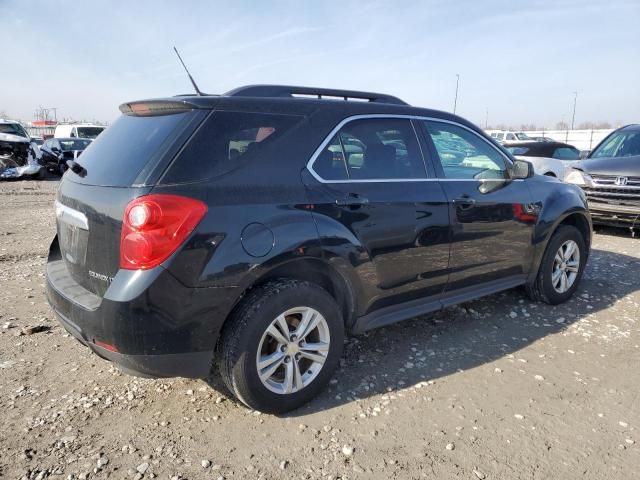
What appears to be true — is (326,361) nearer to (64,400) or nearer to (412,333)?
(412,333)

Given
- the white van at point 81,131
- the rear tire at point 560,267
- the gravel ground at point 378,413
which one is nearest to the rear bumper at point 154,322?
the gravel ground at point 378,413

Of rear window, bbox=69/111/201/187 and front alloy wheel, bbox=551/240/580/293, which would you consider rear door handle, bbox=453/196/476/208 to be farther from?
rear window, bbox=69/111/201/187

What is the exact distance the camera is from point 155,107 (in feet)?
9.26

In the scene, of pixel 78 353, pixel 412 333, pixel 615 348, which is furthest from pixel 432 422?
pixel 78 353

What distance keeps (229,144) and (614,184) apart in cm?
700

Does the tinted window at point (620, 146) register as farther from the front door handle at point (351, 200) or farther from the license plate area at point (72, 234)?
the license plate area at point (72, 234)

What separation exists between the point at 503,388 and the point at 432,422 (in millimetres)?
669

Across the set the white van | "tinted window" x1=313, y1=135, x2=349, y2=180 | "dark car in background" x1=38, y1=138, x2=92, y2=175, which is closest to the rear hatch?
"tinted window" x1=313, y1=135, x2=349, y2=180

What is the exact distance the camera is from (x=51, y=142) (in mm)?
19281

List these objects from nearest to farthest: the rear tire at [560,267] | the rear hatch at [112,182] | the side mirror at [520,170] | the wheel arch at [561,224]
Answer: the rear hatch at [112,182], the side mirror at [520,170], the wheel arch at [561,224], the rear tire at [560,267]

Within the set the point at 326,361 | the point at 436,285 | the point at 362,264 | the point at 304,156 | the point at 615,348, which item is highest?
the point at 304,156

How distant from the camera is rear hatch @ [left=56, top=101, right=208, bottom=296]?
2.48 metres

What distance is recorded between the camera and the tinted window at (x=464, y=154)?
368 cm

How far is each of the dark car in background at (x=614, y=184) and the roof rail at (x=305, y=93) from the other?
5323 mm
